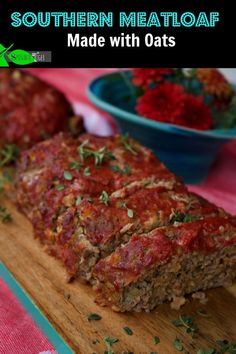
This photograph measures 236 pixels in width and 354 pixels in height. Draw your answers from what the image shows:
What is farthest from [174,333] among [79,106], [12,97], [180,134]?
[79,106]

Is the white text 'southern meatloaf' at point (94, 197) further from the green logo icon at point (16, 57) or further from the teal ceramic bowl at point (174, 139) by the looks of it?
the green logo icon at point (16, 57)

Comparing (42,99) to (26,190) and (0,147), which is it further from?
(26,190)

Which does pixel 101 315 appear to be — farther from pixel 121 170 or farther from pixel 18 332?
pixel 121 170

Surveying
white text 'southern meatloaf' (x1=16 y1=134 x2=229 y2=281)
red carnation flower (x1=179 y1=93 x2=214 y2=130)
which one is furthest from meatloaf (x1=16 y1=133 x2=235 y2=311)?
red carnation flower (x1=179 y1=93 x2=214 y2=130)

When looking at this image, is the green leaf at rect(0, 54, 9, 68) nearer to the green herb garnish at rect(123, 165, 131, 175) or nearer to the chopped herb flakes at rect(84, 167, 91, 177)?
the chopped herb flakes at rect(84, 167, 91, 177)

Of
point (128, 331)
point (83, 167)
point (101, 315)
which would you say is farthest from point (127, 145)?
point (128, 331)
